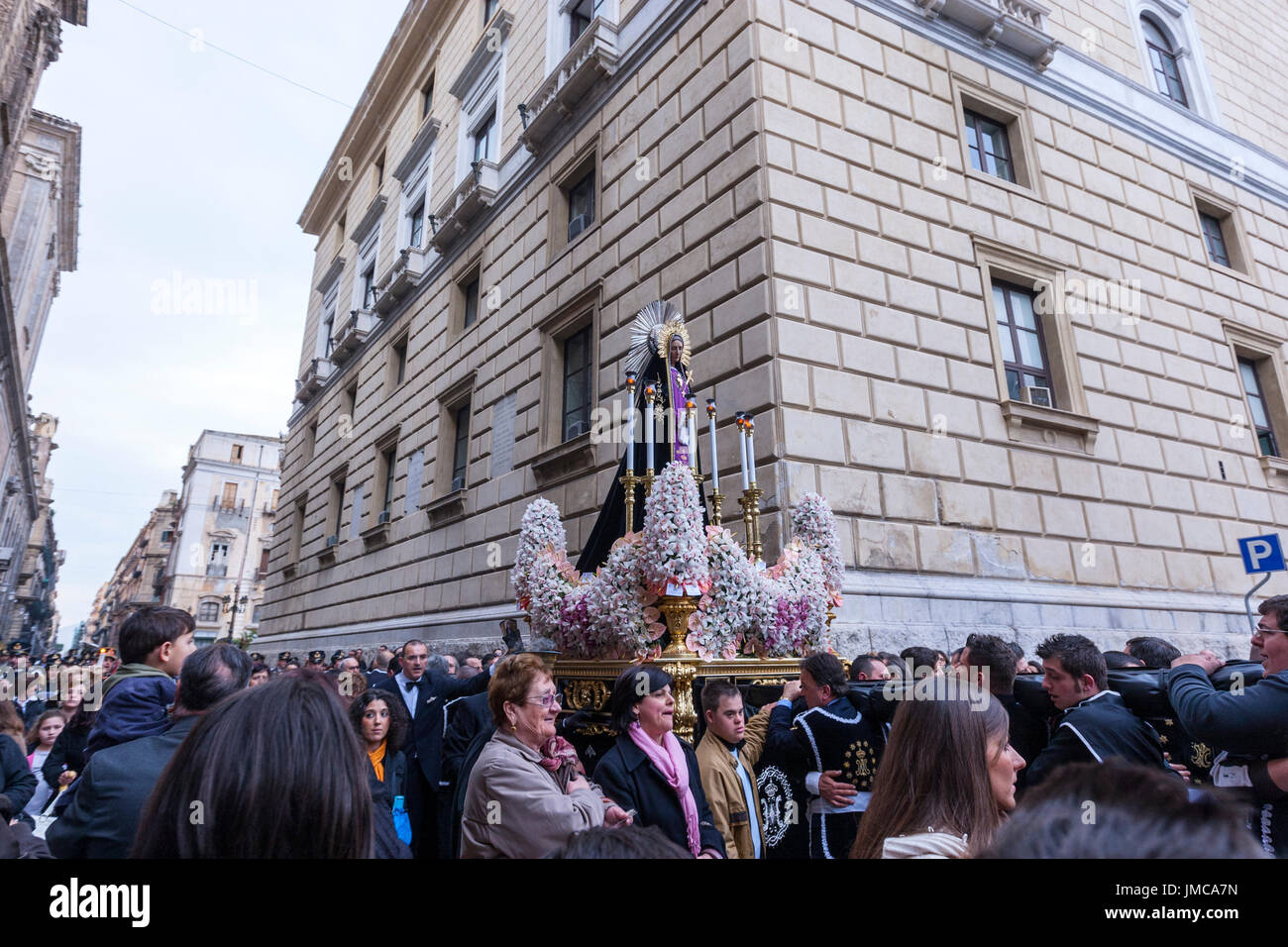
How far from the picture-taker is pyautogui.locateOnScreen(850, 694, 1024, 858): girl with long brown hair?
2.02 meters

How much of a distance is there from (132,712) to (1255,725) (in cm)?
454

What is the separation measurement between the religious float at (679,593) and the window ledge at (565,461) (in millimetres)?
4341

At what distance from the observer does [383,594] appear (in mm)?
16719

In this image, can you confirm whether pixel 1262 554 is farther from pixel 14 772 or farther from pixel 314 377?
pixel 314 377

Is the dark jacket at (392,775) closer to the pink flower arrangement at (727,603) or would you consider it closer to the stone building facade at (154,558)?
the pink flower arrangement at (727,603)

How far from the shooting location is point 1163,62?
47.9 ft

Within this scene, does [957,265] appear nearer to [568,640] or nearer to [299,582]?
[568,640]

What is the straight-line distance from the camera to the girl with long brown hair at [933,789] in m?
2.02

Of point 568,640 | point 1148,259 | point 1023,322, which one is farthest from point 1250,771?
point 1148,259

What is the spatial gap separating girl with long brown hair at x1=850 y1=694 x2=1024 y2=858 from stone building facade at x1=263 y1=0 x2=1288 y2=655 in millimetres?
5397

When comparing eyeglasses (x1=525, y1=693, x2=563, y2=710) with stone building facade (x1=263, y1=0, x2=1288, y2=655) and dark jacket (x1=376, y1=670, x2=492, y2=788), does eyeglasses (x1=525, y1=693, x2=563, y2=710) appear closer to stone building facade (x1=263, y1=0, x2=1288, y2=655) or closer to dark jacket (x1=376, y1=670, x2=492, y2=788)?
dark jacket (x1=376, y1=670, x2=492, y2=788)

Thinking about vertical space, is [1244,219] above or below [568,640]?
above

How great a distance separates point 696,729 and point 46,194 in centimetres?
4744

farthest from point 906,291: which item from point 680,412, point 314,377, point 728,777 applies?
point 314,377
